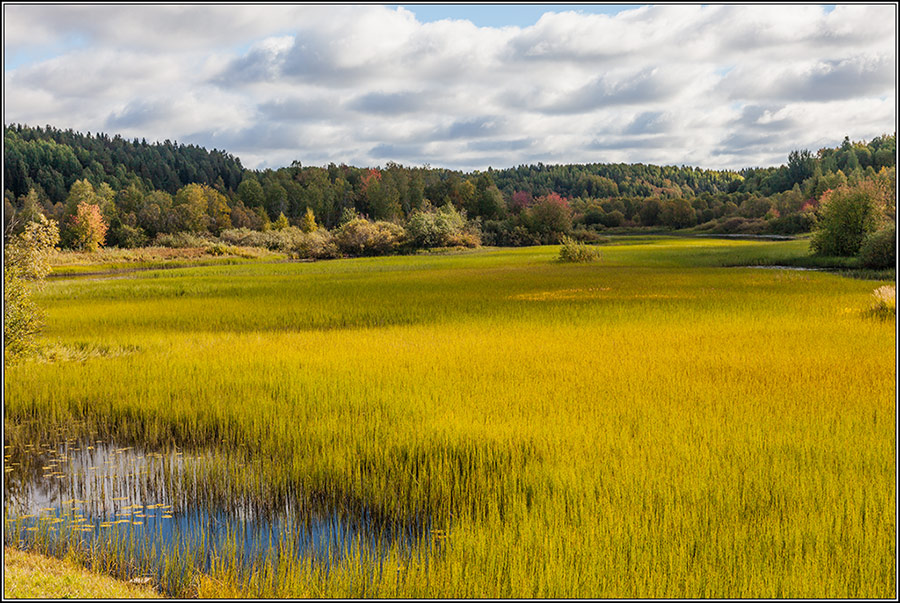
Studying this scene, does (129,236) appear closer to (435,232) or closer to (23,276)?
(435,232)

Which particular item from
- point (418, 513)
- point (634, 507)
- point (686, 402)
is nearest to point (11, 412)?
point (418, 513)

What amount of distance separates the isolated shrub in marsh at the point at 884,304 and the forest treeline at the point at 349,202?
5877cm

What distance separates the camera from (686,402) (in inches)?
435

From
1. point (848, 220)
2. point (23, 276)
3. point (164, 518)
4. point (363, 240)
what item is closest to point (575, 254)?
point (848, 220)

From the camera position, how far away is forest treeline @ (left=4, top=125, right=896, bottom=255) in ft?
305

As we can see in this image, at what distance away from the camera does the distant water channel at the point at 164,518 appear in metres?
6.83

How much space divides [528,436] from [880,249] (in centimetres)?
3820

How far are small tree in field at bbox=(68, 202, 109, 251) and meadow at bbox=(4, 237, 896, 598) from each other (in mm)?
72222

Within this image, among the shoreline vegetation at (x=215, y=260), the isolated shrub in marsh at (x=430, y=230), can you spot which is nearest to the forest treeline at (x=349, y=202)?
the isolated shrub in marsh at (x=430, y=230)

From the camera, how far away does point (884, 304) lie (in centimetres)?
2059

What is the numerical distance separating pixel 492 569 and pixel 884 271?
40219mm

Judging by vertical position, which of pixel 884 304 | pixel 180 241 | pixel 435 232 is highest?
pixel 180 241

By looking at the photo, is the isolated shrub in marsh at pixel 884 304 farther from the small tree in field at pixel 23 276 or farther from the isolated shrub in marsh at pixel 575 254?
the isolated shrub in marsh at pixel 575 254

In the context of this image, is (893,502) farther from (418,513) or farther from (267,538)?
(267,538)
